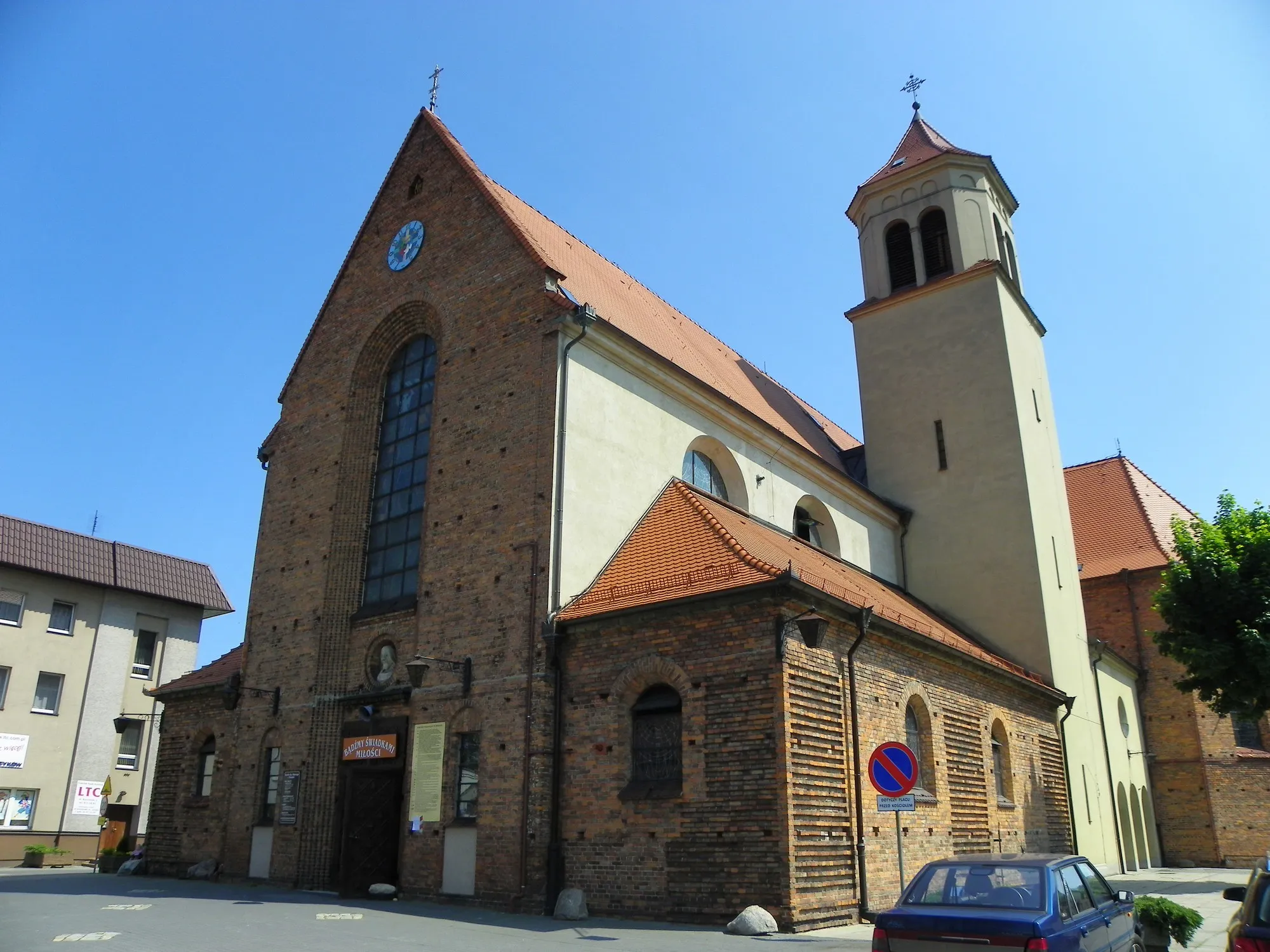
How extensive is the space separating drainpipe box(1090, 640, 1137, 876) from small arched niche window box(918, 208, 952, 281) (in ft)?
34.1

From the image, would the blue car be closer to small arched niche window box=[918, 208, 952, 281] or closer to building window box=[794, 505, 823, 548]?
building window box=[794, 505, 823, 548]

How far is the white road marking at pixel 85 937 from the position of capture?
374 inches

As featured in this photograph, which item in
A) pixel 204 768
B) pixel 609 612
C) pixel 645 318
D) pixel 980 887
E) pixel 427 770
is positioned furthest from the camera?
pixel 645 318

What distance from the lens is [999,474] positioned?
910 inches

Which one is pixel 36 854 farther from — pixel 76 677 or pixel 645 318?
pixel 645 318

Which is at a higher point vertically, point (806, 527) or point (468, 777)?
point (806, 527)

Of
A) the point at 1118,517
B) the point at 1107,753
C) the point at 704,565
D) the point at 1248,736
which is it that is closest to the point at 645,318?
the point at 704,565

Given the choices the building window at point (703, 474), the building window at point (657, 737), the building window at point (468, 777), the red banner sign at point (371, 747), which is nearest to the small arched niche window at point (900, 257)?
the building window at point (703, 474)

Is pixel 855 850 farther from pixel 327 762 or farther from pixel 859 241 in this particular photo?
pixel 859 241

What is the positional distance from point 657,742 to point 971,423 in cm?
1455

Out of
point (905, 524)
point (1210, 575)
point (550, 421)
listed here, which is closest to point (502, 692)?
point (550, 421)

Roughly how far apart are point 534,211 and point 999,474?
12.4 metres

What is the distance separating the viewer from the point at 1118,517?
3131 cm

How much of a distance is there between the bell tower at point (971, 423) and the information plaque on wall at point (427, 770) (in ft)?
42.8
